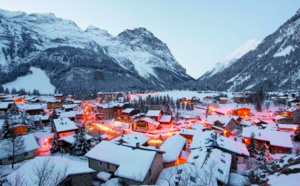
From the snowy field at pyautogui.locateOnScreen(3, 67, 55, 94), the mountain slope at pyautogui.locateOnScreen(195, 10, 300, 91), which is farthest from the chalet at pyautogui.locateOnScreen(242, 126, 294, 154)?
the snowy field at pyautogui.locateOnScreen(3, 67, 55, 94)

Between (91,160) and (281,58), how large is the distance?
8372 inches

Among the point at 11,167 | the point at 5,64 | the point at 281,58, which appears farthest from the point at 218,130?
the point at 5,64

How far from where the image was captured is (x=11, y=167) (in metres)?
24.8

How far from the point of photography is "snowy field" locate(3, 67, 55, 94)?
562ft

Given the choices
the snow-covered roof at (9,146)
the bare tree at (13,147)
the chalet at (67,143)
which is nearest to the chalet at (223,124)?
the chalet at (67,143)

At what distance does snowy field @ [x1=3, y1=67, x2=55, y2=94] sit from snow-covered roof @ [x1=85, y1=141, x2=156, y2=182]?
177996 millimetres

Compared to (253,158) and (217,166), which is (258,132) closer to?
(253,158)

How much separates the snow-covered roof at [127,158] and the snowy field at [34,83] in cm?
17800

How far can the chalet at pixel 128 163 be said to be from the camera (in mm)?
17800

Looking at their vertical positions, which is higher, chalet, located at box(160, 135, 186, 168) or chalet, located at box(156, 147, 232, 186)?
chalet, located at box(156, 147, 232, 186)

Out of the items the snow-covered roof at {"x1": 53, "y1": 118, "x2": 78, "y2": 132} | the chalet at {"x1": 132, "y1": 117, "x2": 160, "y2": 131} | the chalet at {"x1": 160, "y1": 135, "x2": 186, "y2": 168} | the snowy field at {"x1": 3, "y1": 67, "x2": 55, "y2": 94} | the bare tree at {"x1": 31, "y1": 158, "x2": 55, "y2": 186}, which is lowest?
the chalet at {"x1": 132, "y1": 117, "x2": 160, "y2": 131}

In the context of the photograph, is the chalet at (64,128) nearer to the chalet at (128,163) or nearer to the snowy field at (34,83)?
the chalet at (128,163)

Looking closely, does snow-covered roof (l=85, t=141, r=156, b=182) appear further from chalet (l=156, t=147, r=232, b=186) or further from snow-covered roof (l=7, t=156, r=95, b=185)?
snow-covered roof (l=7, t=156, r=95, b=185)

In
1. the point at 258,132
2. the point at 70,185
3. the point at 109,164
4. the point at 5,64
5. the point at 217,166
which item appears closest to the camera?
the point at 70,185
